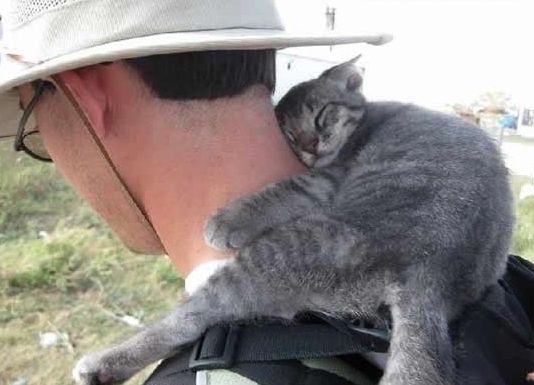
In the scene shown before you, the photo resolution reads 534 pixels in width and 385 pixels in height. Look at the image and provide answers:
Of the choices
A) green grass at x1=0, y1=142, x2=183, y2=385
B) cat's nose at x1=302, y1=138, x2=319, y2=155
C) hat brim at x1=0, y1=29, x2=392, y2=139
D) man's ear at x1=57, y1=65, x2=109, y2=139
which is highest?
hat brim at x1=0, y1=29, x2=392, y2=139

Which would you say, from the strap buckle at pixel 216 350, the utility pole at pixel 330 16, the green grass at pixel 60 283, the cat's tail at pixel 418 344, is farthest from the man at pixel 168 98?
the utility pole at pixel 330 16

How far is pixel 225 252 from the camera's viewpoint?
3.66 ft

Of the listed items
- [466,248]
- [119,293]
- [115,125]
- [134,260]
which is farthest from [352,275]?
[134,260]

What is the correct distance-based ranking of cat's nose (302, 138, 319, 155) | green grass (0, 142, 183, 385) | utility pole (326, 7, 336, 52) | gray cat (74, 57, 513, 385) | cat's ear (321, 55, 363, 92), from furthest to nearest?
utility pole (326, 7, 336, 52) → green grass (0, 142, 183, 385) → cat's ear (321, 55, 363, 92) → cat's nose (302, 138, 319, 155) → gray cat (74, 57, 513, 385)

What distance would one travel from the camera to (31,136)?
134 cm

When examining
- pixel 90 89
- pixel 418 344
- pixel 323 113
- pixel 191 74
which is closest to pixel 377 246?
pixel 418 344

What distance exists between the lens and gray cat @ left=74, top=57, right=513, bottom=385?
3.09ft

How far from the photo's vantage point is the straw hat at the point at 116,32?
97 cm

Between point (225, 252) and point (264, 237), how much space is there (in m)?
0.06

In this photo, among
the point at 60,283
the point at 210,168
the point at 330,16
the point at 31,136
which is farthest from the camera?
the point at 330,16

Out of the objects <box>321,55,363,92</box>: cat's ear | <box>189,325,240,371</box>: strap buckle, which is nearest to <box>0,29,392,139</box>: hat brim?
<box>189,325,240,371</box>: strap buckle

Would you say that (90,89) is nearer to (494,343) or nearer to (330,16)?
(494,343)

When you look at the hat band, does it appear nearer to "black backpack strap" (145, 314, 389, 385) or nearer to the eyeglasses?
the eyeglasses

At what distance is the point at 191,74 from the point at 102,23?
0.14 metres
